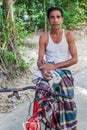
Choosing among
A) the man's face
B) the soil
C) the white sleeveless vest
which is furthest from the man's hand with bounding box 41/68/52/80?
the soil

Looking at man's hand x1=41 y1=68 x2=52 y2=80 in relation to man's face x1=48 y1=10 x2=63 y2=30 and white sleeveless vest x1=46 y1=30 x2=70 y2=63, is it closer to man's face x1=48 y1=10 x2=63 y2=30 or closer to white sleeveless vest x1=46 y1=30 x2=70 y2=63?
white sleeveless vest x1=46 y1=30 x2=70 y2=63

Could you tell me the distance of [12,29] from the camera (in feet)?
18.8

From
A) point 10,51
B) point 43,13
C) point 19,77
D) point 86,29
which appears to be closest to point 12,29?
point 10,51

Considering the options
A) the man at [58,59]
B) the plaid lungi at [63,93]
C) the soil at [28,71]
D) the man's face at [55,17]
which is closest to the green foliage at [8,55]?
the soil at [28,71]

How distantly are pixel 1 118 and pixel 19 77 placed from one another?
5.08ft

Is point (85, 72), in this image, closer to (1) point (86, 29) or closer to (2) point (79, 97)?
(2) point (79, 97)

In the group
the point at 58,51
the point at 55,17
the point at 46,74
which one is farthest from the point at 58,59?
the point at 55,17

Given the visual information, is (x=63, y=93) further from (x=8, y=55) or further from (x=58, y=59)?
(x=8, y=55)

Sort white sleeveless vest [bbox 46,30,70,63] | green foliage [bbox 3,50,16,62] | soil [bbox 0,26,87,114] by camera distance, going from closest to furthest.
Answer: white sleeveless vest [bbox 46,30,70,63]
soil [bbox 0,26,87,114]
green foliage [bbox 3,50,16,62]

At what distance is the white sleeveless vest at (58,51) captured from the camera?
326cm

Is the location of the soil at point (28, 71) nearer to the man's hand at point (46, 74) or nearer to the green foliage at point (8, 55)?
the green foliage at point (8, 55)

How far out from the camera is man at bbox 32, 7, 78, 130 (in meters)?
3.18

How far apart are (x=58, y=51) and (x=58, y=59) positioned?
0.27 ft

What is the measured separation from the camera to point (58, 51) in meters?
3.26
